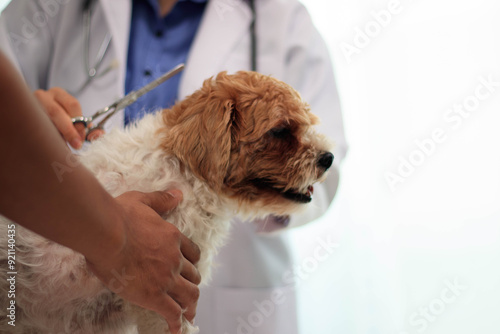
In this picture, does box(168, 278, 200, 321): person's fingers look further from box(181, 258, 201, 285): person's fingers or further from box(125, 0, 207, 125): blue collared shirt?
box(125, 0, 207, 125): blue collared shirt

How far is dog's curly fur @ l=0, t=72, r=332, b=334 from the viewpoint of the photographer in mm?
887

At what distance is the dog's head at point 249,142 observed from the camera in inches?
36.8

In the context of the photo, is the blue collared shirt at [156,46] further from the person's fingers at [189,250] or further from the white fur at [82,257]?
the person's fingers at [189,250]

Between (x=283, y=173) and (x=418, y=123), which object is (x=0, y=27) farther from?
(x=418, y=123)

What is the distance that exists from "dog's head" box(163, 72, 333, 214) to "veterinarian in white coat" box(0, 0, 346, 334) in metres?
0.31

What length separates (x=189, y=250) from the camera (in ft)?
2.74

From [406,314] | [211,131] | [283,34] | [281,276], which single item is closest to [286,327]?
[281,276]

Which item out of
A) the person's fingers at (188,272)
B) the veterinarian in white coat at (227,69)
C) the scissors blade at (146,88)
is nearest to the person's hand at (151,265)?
the person's fingers at (188,272)

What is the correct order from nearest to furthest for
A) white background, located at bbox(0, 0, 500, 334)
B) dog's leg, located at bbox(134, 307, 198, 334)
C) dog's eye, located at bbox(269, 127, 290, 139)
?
dog's leg, located at bbox(134, 307, 198, 334)
dog's eye, located at bbox(269, 127, 290, 139)
white background, located at bbox(0, 0, 500, 334)

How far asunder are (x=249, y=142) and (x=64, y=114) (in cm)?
54

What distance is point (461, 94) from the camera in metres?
1.65

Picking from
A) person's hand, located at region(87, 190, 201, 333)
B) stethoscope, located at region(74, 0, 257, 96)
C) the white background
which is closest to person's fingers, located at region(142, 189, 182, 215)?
person's hand, located at region(87, 190, 201, 333)

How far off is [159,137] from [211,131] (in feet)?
0.51

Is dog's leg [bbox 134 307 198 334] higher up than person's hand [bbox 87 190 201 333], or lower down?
lower down
